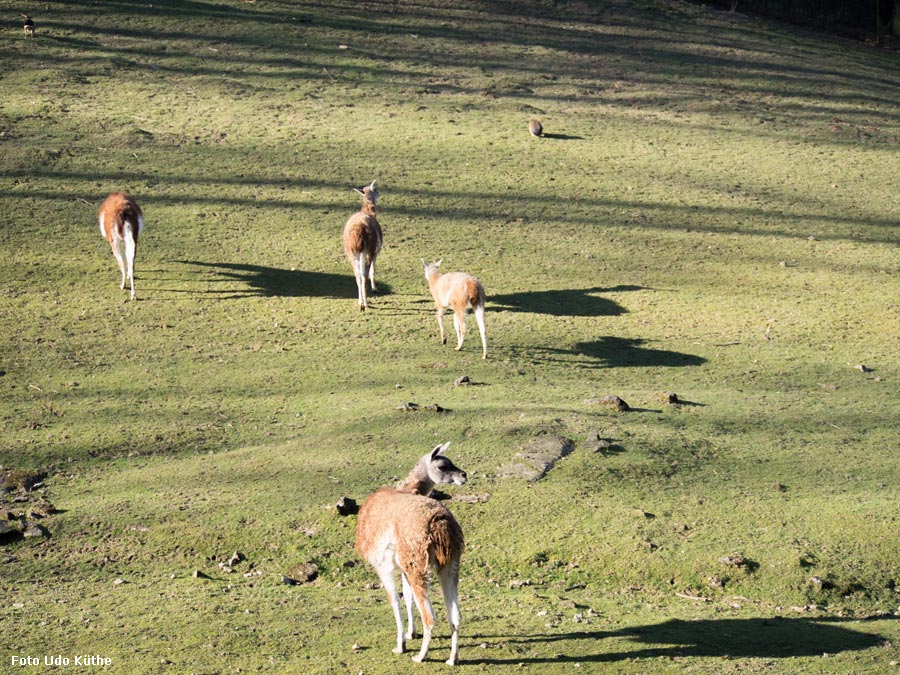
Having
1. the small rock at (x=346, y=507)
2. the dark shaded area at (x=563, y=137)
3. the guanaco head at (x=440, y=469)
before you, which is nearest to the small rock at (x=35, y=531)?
the small rock at (x=346, y=507)

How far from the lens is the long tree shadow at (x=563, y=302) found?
15.8m

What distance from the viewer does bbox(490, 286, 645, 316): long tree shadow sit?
51.8 ft

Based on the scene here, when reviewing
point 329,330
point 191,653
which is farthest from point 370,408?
point 191,653

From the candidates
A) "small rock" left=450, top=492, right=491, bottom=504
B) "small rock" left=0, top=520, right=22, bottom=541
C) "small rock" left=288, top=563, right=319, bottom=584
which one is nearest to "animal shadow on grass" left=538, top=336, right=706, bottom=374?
"small rock" left=450, top=492, right=491, bottom=504

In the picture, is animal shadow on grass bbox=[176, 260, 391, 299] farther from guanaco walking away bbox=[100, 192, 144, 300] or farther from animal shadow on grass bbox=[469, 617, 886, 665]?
animal shadow on grass bbox=[469, 617, 886, 665]

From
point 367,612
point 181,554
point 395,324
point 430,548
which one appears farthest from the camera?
point 395,324

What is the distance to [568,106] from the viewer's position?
2475 cm

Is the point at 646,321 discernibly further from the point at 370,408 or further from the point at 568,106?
the point at 568,106

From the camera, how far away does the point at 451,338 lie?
580 inches

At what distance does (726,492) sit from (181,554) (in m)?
4.92

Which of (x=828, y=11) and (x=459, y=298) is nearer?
(x=459, y=298)

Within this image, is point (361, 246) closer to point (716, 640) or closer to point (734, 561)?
point (734, 561)

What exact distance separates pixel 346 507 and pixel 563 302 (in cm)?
731

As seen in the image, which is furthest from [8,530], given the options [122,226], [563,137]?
[563,137]
